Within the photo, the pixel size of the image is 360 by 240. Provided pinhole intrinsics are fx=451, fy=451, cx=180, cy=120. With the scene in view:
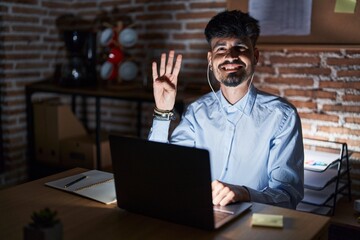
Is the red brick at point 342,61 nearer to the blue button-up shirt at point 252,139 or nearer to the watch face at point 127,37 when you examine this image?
the blue button-up shirt at point 252,139

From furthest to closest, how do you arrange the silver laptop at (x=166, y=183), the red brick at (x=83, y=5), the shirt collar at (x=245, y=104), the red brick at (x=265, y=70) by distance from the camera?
the red brick at (x=83, y=5) < the red brick at (x=265, y=70) < the shirt collar at (x=245, y=104) < the silver laptop at (x=166, y=183)

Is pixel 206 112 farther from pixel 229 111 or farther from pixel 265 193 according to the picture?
pixel 265 193

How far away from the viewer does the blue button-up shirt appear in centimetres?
167

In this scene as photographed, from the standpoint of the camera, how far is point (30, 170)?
334 cm

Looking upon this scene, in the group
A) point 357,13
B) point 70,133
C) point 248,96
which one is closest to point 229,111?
point 248,96

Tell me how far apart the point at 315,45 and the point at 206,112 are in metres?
0.86

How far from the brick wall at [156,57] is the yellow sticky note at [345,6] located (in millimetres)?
201

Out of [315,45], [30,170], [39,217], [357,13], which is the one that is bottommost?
[30,170]

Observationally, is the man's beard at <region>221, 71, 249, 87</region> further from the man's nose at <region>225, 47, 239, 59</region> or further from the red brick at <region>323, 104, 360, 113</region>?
the red brick at <region>323, 104, 360, 113</region>

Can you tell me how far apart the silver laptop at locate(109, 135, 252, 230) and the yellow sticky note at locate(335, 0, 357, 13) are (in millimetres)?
1471

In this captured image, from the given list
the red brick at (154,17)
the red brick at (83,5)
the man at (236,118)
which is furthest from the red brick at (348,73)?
the red brick at (83,5)

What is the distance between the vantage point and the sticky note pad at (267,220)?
1182 mm

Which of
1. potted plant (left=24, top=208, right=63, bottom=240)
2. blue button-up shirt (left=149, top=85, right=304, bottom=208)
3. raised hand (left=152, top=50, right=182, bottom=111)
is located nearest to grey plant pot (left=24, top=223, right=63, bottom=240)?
potted plant (left=24, top=208, right=63, bottom=240)

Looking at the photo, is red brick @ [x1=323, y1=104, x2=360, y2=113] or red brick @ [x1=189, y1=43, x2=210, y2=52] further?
red brick @ [x1=189, y1=43, x2=210, y2=52]
